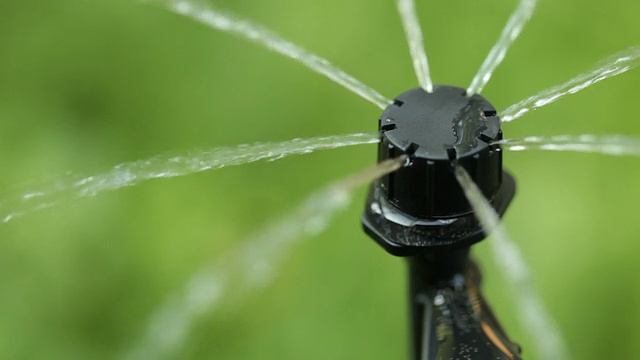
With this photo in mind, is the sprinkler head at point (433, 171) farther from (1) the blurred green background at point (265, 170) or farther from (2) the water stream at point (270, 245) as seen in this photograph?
(1) the blurred green background at point (265, 170)

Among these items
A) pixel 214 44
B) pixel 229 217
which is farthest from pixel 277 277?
pixel 214 44

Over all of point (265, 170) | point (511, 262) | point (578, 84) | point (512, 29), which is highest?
point (512, 29)

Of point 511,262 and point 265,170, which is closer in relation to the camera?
point 511,262

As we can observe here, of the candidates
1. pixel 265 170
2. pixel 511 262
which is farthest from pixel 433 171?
pixel 265 170

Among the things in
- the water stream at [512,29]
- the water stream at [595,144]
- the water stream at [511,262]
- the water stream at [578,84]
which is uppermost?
the water stream at [512,29]

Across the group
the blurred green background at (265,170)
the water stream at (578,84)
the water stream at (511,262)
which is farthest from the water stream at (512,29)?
the water stream at (511,262)

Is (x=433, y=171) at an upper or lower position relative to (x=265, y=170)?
lower

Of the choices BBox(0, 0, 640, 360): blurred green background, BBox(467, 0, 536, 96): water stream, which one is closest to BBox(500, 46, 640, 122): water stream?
BBox(467, 0, 536, 96): water stream

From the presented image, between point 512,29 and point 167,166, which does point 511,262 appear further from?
point 512,29
